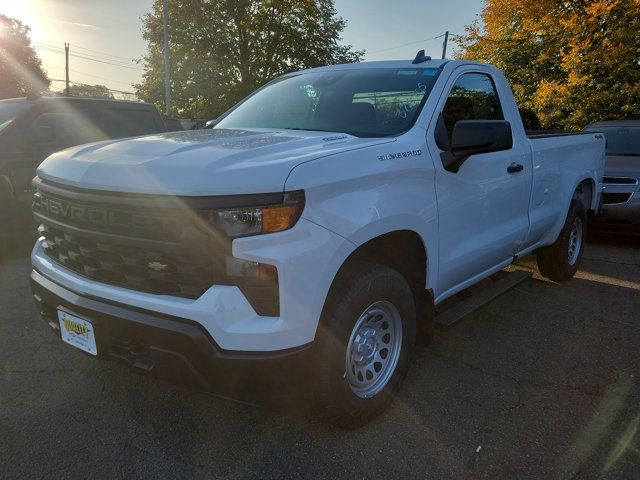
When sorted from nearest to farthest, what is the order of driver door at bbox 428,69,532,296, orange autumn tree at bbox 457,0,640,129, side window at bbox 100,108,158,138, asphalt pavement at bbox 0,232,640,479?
asphalt pavement at bbox 0,232,640,479 → driver door at bbox 428,69,532,296 → side window at bbox 100,108,158,138 → orange autumn tree at bbox 457,0,640,129

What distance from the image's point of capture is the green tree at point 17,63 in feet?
124

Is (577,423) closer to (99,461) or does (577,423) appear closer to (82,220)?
(99,461)

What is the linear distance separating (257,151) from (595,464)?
6.90 ft

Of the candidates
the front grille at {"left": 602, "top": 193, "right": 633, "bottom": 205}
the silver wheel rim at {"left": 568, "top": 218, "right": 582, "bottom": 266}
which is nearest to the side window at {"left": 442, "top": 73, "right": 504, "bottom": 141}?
the silver wheel rim at {"left": 568, "top": 218, "right": 582, "bottom": 266}

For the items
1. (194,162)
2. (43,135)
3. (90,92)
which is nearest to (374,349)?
(194,162)

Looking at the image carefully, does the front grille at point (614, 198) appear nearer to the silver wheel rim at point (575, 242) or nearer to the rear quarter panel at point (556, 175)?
the rear quarter panel at point (556, 175)

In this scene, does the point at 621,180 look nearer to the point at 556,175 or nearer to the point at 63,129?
the point at 556,175

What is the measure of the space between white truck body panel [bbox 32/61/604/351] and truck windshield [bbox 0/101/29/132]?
3219mm

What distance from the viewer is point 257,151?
223cm

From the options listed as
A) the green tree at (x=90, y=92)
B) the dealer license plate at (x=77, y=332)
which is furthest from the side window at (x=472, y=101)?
the green tree at (x=90, y=92)

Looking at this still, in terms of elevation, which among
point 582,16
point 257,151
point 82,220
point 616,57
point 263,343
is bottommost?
point 263,343

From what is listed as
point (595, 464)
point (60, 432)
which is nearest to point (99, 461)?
Result: point (60, 432)

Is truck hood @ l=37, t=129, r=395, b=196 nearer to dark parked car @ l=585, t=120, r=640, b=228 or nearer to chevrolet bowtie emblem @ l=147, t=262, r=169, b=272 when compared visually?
chevrolet bowtie emblem @ l=147, t=262, r=169, b=272

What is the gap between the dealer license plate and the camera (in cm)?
225
